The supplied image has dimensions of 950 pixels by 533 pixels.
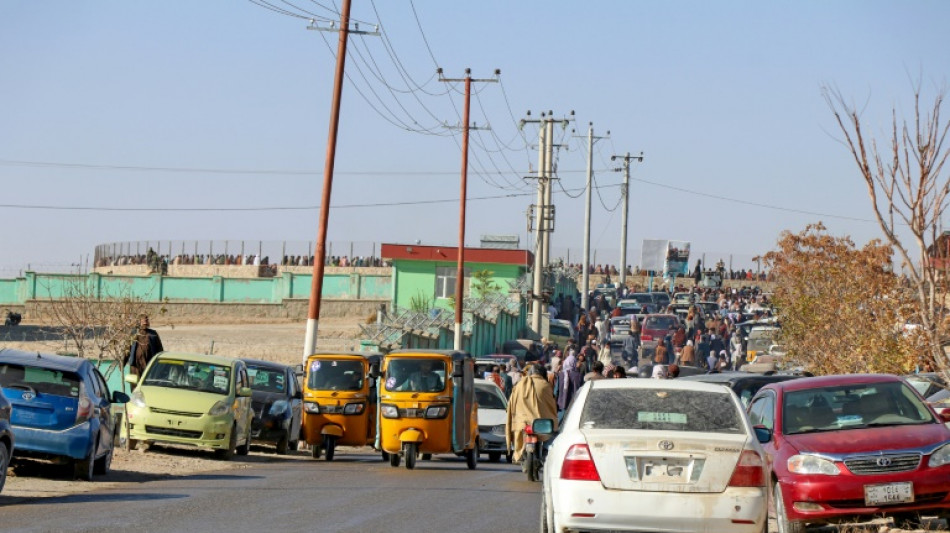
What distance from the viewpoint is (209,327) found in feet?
241

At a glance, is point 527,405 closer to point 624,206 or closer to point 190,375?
point 190,375

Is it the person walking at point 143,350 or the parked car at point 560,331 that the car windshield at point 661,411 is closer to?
the person walking at point 143,350

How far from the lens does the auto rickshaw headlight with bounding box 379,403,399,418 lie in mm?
23859

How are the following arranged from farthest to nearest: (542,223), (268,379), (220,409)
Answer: (542,223), (268,379), (220,409)

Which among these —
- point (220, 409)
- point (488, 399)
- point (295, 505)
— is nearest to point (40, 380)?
point (295, 505)

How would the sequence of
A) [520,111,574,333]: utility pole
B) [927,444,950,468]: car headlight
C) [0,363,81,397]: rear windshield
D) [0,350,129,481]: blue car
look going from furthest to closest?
1. [520,111,574,333]: utility pole
2. [0,363,81,397]: rear windshield
3. [0,350,129,481]: blue car
4. [927,444,950,468]: car headlight

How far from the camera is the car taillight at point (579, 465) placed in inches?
427

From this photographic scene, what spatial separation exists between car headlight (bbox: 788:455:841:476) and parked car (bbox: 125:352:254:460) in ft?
38.2

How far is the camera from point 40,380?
697 inches

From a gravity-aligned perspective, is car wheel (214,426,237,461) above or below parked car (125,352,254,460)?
below

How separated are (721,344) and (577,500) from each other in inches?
1646

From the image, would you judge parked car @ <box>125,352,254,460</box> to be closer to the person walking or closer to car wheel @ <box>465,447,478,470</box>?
the person walking

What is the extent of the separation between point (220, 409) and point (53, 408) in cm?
570

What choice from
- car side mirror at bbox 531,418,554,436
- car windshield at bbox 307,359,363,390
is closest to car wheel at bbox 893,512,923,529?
car side mirror at bbox 531,418,554,436
